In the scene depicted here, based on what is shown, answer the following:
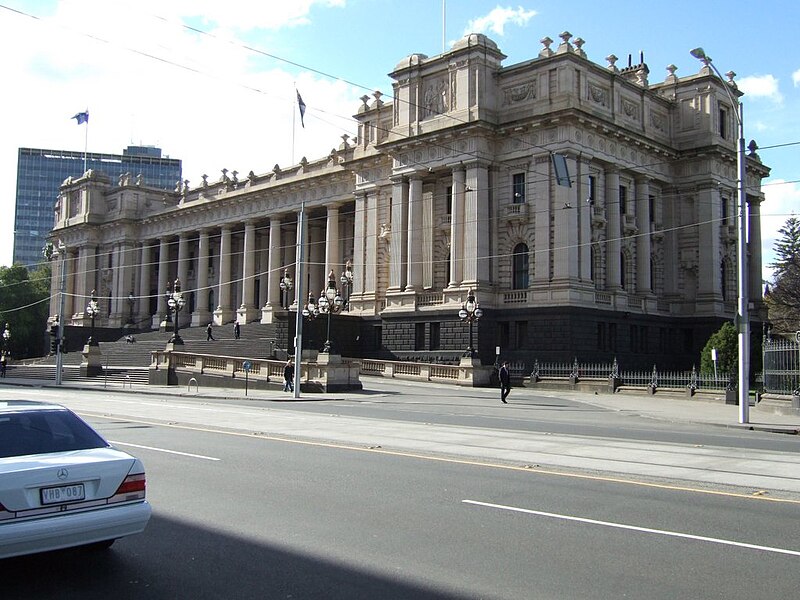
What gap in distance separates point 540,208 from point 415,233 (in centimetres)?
909

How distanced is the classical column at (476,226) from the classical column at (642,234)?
11241 mm

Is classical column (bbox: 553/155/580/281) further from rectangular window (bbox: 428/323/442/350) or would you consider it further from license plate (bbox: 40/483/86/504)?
license plate (bbox: 40/483/86/504)

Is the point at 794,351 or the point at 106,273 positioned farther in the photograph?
the point at 106,273

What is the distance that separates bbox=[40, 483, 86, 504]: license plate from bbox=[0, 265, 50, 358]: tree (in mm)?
94550

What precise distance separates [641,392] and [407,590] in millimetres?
35849

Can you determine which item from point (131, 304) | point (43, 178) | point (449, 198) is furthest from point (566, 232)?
point (43, 178)

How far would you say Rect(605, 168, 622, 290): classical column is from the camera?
168 ft

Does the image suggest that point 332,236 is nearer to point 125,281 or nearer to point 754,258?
point 754,258

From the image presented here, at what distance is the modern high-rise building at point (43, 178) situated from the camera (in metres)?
175

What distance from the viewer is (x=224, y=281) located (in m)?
74.8

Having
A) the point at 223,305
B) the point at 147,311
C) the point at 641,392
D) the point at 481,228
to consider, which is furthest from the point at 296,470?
the point at 147,311

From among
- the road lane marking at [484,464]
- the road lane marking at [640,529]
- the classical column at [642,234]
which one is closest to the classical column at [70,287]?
the classical column at [642,234]

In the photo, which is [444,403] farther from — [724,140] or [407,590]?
[724,140]

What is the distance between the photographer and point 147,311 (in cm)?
8556
